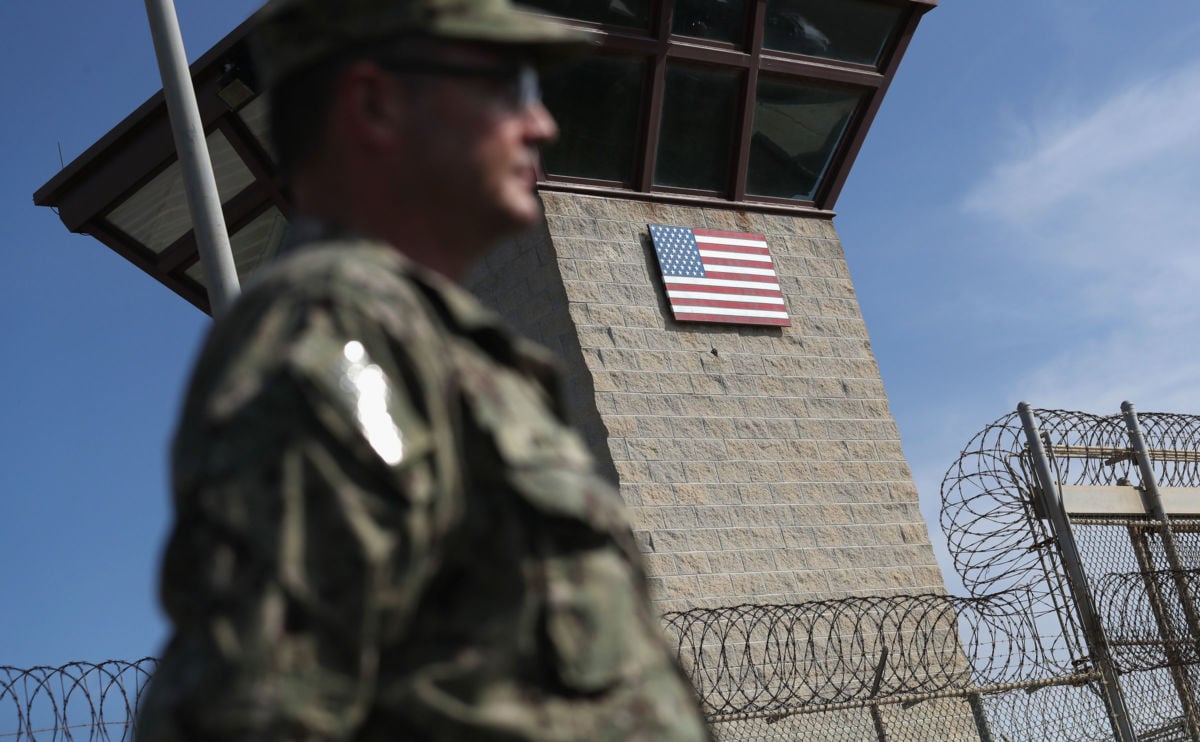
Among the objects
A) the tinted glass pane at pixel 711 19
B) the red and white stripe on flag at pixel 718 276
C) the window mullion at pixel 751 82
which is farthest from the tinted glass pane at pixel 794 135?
the red and white stripe on flag at pixel 718 276

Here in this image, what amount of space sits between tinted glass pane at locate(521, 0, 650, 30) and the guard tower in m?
0.02

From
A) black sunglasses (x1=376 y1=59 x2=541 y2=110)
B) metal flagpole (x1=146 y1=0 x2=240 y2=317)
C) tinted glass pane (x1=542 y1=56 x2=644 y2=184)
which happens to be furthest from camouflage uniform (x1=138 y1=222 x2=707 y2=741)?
tinted glass pane (x1=542 y1=56 x2=644 y2=184)

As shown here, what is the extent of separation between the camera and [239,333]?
5.18 feet

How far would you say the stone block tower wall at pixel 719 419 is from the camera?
12.0 meters

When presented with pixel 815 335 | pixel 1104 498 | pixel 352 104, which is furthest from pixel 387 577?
pixel 815 335

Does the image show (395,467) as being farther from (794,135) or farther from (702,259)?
(794,135)

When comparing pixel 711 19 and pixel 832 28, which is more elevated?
pixel 832 28

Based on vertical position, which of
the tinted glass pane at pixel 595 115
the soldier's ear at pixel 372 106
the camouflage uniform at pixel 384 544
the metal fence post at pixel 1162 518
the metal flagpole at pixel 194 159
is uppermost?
the tinted glass pane at pixel 595 115

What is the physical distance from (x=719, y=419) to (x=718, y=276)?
1572 millimetres

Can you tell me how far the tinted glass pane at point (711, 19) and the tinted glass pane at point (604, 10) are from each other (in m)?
0.31

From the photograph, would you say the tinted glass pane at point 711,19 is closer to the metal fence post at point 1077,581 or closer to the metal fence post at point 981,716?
the metal fence post at point 1077,581

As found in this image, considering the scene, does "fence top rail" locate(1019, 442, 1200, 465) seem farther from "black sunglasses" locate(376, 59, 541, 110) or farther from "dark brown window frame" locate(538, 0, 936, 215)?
"black sunglasses" locate(376, 59, 541, 110)

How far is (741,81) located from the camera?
44.0 feet

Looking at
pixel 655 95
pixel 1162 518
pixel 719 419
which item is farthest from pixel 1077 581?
pixel 655 95
